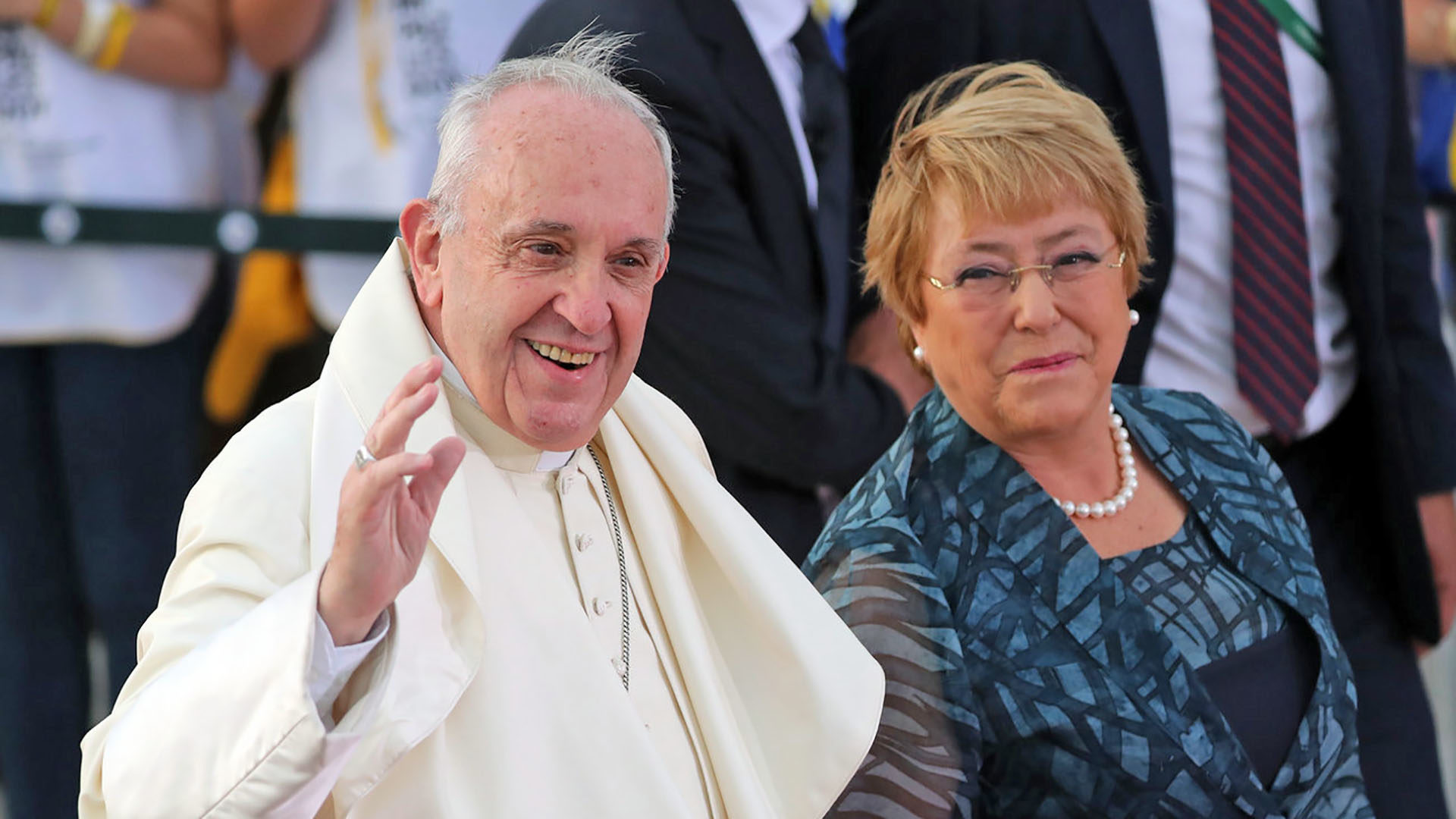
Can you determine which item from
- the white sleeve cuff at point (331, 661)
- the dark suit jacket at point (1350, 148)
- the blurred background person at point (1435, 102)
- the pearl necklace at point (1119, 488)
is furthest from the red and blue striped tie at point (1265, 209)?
the white sleeve cuff at point (331, 661)

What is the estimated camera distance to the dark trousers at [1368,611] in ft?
10.4

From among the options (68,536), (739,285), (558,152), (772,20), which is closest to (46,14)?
(68,536)

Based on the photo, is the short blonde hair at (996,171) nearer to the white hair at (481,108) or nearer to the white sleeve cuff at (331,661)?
the white hair at (481,108)

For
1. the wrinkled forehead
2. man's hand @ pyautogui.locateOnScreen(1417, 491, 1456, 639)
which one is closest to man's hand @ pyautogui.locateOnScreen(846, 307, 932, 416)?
man's hand @ pyautogui.locateOnScreen(1417, 491, 1456, 639)

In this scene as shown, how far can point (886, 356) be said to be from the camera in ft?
11.1

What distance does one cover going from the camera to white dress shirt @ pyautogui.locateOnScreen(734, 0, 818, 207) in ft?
10.6

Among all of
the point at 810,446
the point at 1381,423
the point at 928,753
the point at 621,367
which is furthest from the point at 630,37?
the point at 1381,423

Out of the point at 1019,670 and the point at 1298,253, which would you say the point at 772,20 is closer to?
the point at 1298,253

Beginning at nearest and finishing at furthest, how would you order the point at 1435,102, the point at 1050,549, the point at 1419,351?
the point at 1050,549
the point at 1419,351
the point at 1435,102

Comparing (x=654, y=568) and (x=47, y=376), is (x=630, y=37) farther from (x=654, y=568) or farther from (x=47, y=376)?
(x=47, y=376)

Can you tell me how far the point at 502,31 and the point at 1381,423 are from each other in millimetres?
2064

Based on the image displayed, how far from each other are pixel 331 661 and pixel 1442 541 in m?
2.50

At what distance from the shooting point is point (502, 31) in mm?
4012

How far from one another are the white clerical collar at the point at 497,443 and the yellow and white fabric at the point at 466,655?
2 cm
